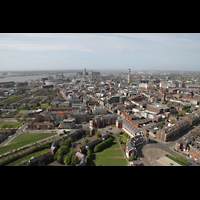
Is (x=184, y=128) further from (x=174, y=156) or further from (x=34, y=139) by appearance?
(x=34, y=139)

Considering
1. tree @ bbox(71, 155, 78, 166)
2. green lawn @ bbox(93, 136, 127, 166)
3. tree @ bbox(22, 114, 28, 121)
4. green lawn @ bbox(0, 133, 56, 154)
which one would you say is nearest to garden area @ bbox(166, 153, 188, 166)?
green lawn @ bbox(93, 136, 127, 166)

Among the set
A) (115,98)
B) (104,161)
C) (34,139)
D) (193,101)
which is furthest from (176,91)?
(34,139)

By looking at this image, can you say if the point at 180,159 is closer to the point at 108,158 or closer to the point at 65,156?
the point at 108,158

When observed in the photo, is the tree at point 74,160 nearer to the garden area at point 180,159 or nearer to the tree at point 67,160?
the tree at point 67,160

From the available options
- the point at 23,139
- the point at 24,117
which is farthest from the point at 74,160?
the point at 24,117

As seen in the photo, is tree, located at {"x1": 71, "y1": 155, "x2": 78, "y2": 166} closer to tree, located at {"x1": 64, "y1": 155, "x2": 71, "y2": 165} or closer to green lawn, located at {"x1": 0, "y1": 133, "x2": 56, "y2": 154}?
tree, located at {"x1": 64, "y1": 155, "x2": 71, "y2": 165}
